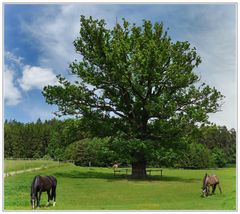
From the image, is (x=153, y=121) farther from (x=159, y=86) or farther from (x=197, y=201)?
(x=197, y=201)

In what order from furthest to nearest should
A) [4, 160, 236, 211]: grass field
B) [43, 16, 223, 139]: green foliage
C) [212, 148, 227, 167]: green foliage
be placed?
[212, 148, 227, 167]: green foliage, [43, 16, 223, 139]: green foliage, [4, 160, 236, 211]: grass field

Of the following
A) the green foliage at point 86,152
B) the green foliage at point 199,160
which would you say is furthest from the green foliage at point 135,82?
the green foliage at point 199,160

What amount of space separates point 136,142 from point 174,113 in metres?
3.52

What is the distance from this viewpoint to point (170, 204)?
19781mm

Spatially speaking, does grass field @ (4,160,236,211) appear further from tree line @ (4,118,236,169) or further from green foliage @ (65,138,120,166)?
green foliage @ (65,138,120,166)

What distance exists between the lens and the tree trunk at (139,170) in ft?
103

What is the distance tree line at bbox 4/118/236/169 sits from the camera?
103 ft

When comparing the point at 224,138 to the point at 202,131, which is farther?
the point at 224,138

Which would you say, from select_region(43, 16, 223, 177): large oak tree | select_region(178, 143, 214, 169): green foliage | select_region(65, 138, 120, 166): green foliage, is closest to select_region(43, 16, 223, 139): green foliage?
select_region(43, 16, 223, 177): large oak tree

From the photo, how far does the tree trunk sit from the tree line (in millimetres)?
607

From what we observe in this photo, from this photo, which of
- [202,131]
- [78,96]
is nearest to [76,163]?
[78,96]

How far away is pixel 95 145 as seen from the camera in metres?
41.4

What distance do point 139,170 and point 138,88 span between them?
6.32 meters

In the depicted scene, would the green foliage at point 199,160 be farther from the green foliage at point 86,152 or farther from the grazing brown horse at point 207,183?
the grazing brown horse at point 207,183
